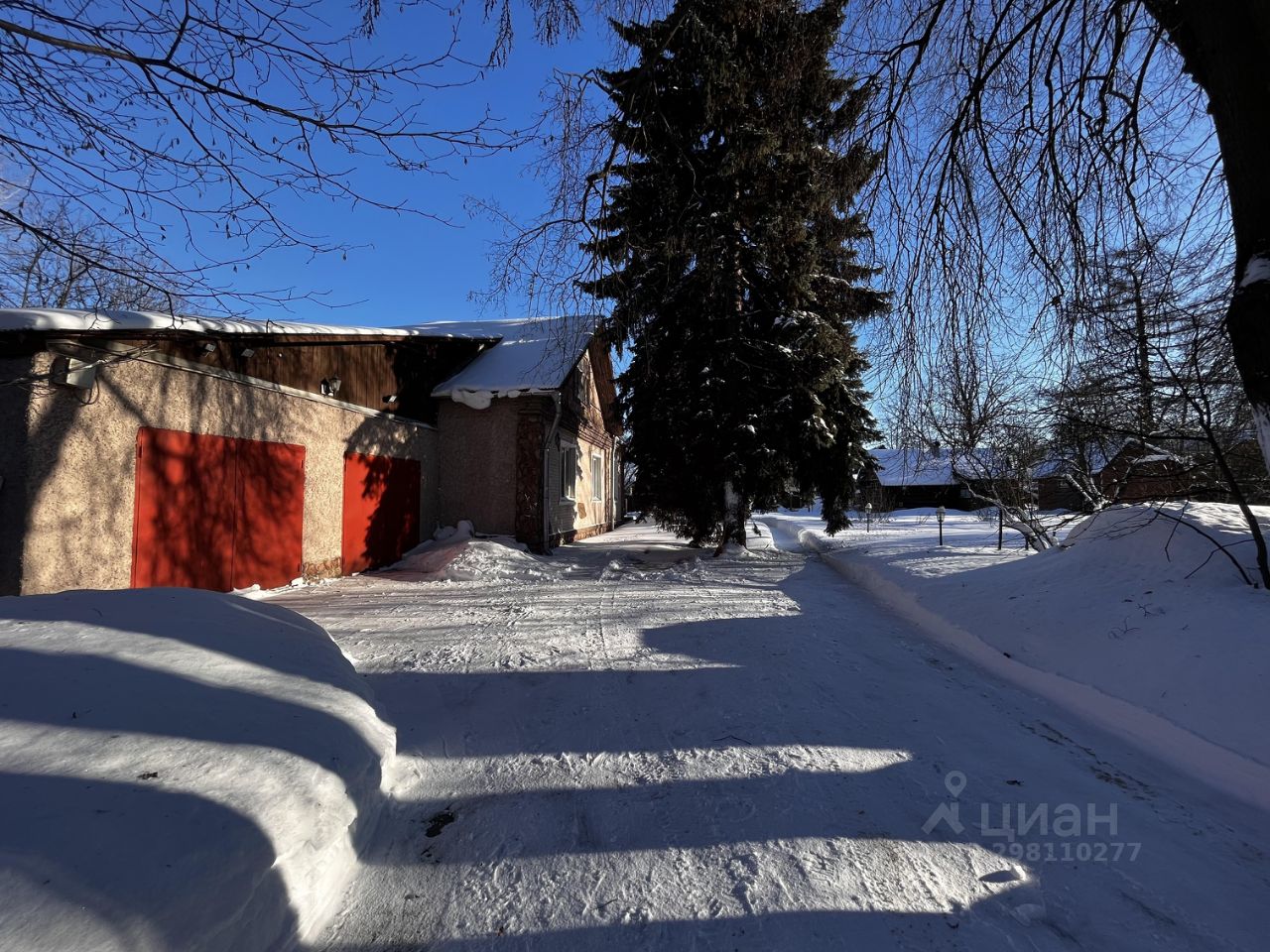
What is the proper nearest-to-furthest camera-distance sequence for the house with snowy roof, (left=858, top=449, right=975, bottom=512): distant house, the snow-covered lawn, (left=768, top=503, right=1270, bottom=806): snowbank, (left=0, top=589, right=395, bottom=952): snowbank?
(left=0, top=589, right=395, bottom=952): snowbank → the snow-covered lawn → (left=768, top=503, right=1270, bottom=806): snowbank → the house with snowy roof → (left=858, top=449, right=975, bottom=512): distant house

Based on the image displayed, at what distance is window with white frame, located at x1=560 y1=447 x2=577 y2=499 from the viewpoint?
51.8ft

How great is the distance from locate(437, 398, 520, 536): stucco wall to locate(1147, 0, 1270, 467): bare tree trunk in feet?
36.8

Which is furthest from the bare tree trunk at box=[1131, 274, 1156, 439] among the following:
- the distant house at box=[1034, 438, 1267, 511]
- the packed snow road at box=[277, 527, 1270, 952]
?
the packed snow road at box=[277, 527, 1270, 952]

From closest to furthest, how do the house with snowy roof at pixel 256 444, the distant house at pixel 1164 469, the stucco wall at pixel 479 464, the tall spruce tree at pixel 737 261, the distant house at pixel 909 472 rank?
the tall spruce tree at pixel 737 261
the house with snowy roof at pixel 256 444
the distant house at pixel 1164 469
the distant house at pixel 909 472
the stucco wall at pixel 479 464

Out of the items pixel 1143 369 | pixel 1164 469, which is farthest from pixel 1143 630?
pixel 1164 469

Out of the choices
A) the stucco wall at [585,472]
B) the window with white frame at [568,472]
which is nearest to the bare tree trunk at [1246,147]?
the stucco wall at [585,472]

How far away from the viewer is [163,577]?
680 cm

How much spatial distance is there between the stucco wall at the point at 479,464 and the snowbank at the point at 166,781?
9375mm

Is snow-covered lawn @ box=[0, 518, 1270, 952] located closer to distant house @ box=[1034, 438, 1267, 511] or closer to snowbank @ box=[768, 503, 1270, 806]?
snowbank @ box=[768, 503, 1270, 806]

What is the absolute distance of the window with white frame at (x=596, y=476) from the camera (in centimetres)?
2098

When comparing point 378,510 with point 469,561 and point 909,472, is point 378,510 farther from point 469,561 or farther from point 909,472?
point 909,472

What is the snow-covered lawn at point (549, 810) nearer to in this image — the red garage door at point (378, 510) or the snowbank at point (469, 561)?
the snowbank at point (469, 561)

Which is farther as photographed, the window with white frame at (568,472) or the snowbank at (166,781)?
the window with white frame at (568,472)

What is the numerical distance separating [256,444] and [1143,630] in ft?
33.2
